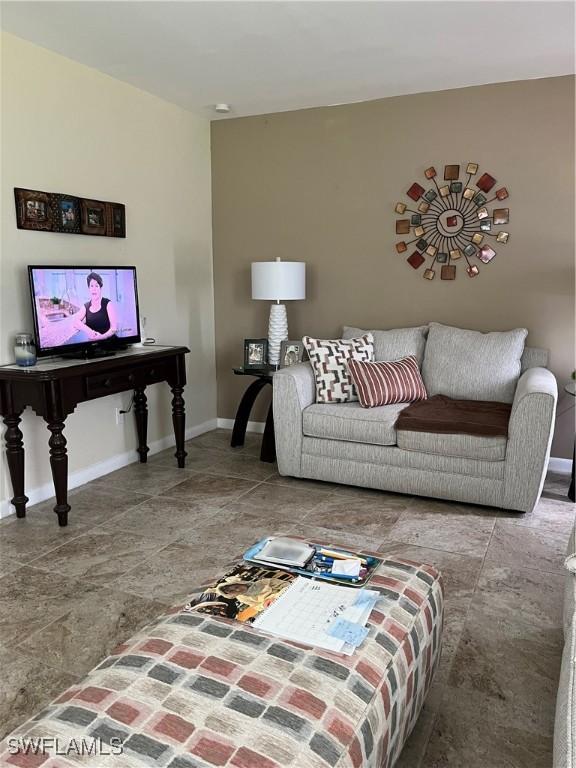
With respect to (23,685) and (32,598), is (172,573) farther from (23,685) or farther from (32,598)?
(23,685)

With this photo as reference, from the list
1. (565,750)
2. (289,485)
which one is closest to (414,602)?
(565,750)

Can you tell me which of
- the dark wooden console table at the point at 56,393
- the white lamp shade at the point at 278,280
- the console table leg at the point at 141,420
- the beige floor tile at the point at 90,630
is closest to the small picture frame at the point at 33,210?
the dark wooden console table at the point at 56,393

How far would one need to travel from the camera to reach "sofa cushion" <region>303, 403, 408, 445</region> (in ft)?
11.7

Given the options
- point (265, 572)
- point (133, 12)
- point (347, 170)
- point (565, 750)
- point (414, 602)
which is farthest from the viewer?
point (347, 170)

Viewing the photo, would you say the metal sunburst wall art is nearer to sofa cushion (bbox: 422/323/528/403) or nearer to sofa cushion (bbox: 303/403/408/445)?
sofa cushion (bbox: 422/323/528/403)

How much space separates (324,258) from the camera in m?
4.65

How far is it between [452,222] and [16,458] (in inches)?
123

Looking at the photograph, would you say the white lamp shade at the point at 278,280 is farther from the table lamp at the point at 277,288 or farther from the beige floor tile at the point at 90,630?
the beige floor tile at the point at 90,630

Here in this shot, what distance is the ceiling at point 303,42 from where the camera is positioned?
9.43ft

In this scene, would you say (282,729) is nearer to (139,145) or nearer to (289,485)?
(289,485)

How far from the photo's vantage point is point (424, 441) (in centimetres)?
346

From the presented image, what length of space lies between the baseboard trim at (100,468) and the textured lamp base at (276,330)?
955mm

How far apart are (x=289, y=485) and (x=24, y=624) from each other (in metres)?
1.83

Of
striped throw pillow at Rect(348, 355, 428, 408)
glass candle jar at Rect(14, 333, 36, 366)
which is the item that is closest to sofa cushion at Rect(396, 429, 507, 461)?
striped throw pillow at Rect(348, 355, 428, 408)
